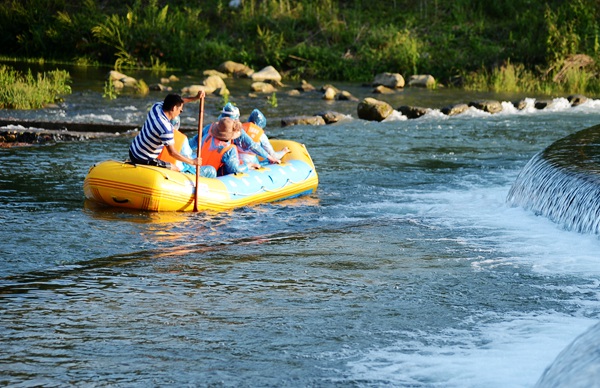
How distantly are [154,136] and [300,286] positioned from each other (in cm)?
350

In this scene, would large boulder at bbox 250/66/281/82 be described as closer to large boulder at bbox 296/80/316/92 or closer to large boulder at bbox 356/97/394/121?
large boulder at bbox 296/80/316/92

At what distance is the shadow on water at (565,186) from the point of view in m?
10.0

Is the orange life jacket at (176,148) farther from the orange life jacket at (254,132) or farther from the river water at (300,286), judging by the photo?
the orange life jacket at (254,132)

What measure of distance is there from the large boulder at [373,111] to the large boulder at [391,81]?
542cm

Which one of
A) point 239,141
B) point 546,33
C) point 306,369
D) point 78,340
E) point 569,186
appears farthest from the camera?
point 546,33

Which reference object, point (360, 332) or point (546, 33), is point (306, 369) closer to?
point (360, 332)

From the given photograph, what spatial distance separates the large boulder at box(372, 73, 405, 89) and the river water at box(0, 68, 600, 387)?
11.8 metres

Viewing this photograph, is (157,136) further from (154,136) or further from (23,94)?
(23,94)

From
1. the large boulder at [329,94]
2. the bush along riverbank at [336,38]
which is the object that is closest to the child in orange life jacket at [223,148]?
the large boulder at [329,94]

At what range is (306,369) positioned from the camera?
6.24 metres

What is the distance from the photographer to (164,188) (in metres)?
10.7

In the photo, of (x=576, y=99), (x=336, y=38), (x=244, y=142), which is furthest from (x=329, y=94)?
(x=244, y=142)

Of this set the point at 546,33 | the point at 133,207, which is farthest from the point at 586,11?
the point at 133,207

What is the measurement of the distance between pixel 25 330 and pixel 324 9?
26003 millimetres
